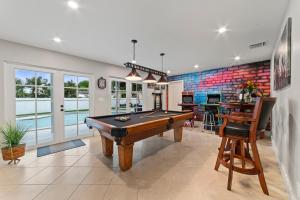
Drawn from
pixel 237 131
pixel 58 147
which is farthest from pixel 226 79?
pixel 58 147

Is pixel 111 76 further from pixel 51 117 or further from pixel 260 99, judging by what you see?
pixel 260 99

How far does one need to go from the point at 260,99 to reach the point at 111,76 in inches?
181

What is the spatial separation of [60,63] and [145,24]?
2874 millimetres

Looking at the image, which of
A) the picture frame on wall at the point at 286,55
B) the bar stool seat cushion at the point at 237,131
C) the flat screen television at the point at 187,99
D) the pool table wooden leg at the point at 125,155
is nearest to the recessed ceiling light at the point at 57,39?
the pool table wooden leg at the point at 125,155

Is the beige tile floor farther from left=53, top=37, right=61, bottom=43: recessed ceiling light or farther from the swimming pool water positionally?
left=53, top=37, right=61, bottom=43: recessed ceiling light

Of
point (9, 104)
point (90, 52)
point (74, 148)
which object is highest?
point (90, 52)

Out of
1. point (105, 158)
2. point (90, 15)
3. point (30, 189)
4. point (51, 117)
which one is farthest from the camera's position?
point (51, 117)

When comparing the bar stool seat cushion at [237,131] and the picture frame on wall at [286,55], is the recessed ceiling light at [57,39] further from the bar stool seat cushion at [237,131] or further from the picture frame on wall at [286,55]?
the picture frame on wall at [286,55]

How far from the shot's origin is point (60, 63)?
157 inches

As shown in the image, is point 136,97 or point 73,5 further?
point 136,97

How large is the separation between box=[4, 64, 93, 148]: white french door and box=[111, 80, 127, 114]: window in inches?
38.7

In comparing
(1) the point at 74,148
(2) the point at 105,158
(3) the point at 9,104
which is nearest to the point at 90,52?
(3) the point at 9,104

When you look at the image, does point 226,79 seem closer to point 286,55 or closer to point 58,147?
point 286,55

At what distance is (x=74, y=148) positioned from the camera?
3.55 m
